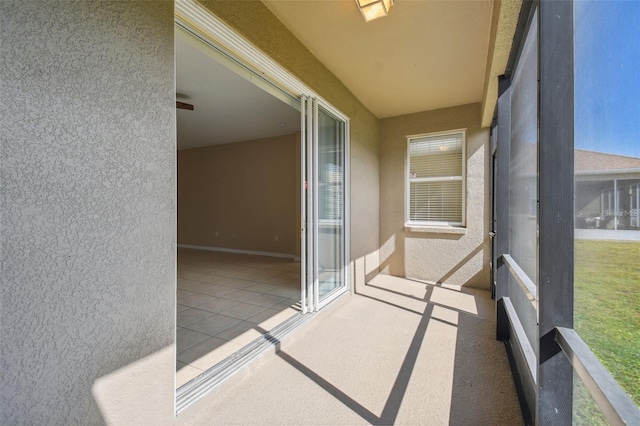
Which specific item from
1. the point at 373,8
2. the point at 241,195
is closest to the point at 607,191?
the point at 373,8

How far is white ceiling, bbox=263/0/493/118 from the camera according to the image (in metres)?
2.16

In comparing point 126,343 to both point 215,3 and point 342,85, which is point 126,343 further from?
point 342,85

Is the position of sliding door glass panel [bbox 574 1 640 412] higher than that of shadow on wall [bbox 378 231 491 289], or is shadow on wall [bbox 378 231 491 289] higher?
sliding door glass panel [bbox 574 1 640 412]

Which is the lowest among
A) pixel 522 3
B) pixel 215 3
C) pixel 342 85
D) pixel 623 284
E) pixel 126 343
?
pixel 126 343

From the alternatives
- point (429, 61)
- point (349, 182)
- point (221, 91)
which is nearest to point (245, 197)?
point (221, 91)

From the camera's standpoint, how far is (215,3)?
67.7 inches

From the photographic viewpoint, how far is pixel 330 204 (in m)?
3.39

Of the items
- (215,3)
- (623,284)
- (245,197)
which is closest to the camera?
(623,284)

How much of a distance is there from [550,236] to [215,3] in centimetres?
218

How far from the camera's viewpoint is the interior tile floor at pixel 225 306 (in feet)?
7.45

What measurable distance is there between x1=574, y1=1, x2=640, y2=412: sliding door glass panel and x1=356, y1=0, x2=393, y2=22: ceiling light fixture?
1263 mm

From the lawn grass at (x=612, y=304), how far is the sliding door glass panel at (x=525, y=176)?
14.1 inches

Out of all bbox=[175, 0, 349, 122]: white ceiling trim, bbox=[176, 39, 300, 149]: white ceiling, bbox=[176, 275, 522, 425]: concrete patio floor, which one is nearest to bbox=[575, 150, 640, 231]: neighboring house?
bbox=[176, 275, 522, 425]: concrete patio floor

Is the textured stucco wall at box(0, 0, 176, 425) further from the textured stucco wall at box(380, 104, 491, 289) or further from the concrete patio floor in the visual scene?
the textured stucco wall at box(380, 104, 491, 289)
